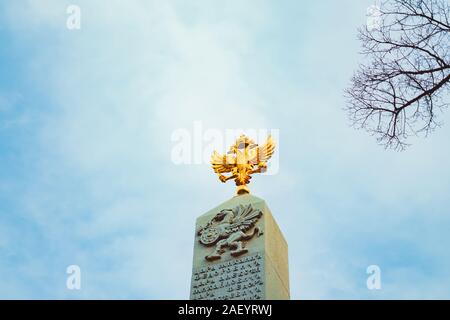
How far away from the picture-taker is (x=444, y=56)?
27.4 ft

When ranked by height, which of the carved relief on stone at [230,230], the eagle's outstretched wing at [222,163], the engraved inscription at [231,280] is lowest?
the engraved inscription at [231,280]

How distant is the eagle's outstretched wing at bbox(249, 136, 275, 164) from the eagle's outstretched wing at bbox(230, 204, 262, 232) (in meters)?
1.86

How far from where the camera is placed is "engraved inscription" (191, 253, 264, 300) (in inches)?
429

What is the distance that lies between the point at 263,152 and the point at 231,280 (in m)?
4.23

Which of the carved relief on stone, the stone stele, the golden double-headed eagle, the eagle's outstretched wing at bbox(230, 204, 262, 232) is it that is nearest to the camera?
the stone stele

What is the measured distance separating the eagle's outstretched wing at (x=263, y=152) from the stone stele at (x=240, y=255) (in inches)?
51.1

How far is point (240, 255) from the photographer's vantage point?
464 inches

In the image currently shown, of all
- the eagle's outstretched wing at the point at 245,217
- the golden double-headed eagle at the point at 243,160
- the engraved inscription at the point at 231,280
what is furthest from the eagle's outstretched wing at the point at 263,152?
the engraved inscription at the point at 231,280

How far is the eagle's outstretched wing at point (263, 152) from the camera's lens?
14.4 meters

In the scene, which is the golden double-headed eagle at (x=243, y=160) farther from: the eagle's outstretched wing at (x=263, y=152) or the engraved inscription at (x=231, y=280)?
the engraved inscription at (x=231, y=280)

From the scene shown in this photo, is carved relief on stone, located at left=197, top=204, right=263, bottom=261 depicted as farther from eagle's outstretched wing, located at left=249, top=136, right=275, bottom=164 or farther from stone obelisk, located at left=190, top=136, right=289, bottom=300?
eagle's outstretched wing, located at left=249, top=136, right=275, bottom=164

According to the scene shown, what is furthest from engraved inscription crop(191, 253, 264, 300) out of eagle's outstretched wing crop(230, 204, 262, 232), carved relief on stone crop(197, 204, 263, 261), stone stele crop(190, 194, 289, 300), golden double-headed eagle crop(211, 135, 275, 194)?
golden double-headed eagle crop(211, 135, 275, 194)

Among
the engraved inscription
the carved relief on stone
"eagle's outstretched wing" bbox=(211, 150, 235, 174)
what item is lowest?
the engraved inscription
